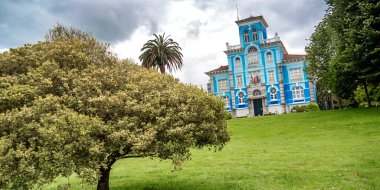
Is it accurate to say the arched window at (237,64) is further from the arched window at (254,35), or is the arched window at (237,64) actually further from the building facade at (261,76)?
the arched window at (254,35)

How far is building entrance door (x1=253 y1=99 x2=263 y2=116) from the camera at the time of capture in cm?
6506

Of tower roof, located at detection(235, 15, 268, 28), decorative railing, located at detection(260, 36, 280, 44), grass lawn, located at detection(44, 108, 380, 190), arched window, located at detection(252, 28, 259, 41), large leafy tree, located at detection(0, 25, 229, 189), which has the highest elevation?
tower roof, located at detection(235, 15, 268, 28)

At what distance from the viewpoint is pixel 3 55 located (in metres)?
10.8

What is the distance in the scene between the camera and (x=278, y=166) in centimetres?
1593

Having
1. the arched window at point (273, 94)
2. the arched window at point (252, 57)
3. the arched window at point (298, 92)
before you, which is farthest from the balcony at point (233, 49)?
the arched window at point (298, 92)

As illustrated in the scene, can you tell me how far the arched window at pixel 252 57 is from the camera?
2601 inches

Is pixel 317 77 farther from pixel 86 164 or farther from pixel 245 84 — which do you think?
pixel 86 164

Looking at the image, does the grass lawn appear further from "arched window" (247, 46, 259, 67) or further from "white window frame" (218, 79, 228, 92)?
"white window frame" (218, 79, 228, 92)

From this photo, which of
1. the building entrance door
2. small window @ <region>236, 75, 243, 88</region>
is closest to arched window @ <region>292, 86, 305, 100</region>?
the building entrance door

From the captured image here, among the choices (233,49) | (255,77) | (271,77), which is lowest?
(271,77)

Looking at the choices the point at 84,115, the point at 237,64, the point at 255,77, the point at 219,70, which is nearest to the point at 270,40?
the point at 255,77

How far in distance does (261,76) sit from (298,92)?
23.8ft

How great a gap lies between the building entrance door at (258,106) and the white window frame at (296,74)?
274 inches

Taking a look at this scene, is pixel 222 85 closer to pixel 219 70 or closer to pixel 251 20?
pixel 219 70
